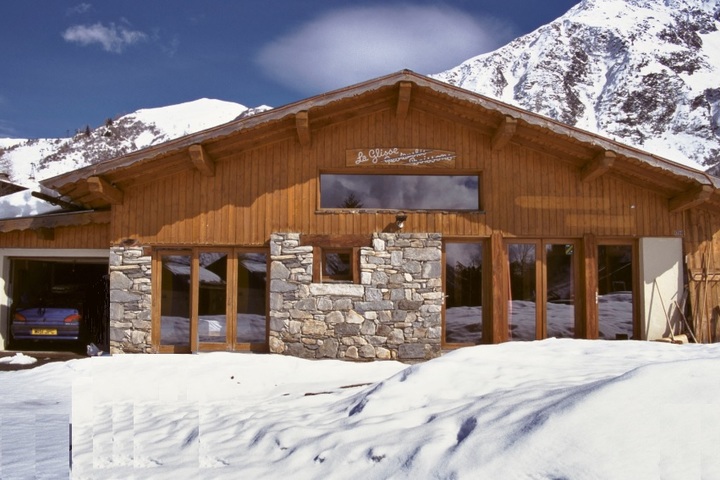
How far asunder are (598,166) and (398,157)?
3412mm

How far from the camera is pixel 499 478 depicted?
2857 mm

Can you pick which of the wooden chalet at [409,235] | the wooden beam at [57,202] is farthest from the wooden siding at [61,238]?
the wooden chalet at [409,235]

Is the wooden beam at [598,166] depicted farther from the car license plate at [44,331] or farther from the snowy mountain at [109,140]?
the snowy mountain at [109,140]

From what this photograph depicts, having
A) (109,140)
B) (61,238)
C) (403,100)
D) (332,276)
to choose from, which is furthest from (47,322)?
(109,140)

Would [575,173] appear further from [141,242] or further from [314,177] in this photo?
[141,242]

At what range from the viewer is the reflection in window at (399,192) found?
9625 mm

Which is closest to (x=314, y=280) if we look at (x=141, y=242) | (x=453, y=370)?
(x=141, y=242)

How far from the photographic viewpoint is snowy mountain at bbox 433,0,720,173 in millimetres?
71250

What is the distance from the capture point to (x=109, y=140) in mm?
74125

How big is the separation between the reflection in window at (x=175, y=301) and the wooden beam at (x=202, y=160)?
62.8 inches

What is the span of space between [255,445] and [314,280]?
17.3 ft

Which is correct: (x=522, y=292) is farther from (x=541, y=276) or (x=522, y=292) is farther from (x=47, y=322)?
(x=47, y=322)

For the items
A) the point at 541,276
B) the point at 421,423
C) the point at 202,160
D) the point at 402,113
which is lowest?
the point at 421,423

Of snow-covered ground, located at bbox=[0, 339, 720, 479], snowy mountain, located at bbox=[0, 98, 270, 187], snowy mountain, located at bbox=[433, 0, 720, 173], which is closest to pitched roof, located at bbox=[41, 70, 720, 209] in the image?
snow-covered ground, located at bbox=[0, 339, 720, 479]
